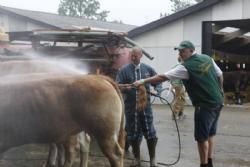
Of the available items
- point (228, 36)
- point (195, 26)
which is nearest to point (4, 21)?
point (195, 26)

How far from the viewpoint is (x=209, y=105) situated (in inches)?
266

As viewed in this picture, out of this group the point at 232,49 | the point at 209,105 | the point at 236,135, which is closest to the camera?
the point at 209,105

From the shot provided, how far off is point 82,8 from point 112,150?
7804cm

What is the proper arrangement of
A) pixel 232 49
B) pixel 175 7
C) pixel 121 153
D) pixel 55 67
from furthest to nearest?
pixel 175 7, pixel 232 49, pixel 55 67, pixel 121 153

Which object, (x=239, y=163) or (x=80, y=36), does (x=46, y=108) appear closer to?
(x=80, y=36)

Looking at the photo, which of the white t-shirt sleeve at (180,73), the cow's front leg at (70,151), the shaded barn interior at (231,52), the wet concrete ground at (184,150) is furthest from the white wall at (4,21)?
the white t-shirt sleeve at (180,73)

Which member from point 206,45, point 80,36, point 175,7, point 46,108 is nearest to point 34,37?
point 80,36

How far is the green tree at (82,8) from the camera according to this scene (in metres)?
81.1

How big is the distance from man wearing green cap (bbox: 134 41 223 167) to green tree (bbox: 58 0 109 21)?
7490cm

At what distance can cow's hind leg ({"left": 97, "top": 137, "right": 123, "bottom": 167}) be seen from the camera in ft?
19.5

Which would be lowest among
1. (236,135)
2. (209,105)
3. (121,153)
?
(236,135)

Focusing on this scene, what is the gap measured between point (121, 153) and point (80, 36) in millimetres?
3131

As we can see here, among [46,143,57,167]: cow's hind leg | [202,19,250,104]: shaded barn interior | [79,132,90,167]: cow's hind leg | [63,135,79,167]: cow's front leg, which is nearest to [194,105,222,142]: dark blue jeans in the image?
[79,132,90,167]: cow's hind leg

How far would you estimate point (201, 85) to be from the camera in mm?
6684
